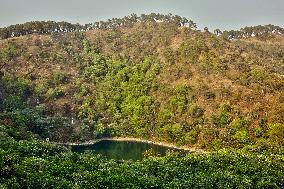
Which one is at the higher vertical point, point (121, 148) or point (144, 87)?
point (144, 87)

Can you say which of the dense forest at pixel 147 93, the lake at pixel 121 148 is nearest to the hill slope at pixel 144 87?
the dense forest at pixel 147 93

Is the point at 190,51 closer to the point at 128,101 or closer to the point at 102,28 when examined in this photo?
the point at 128,101

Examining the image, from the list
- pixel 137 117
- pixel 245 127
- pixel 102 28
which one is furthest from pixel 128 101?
pixel 102 28

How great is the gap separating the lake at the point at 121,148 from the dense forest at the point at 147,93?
11.5 ft

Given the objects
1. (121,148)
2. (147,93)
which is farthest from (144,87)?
(121,148)

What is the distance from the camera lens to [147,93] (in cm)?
12538

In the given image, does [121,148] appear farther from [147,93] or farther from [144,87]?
[144,87]

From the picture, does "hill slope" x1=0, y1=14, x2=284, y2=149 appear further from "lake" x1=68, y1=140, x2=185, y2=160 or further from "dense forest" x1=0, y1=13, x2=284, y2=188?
"lake" x1=68, y1=140, x2=185, y2=160

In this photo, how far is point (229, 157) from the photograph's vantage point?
62375 mm

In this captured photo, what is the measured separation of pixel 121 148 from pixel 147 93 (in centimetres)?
2459

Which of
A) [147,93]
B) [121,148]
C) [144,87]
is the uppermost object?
[144,87]

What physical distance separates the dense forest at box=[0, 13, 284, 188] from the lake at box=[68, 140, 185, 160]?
138 inches

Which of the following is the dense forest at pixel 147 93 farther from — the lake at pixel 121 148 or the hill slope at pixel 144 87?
the lake at pixel 121 148

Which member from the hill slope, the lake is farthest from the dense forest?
the lake
